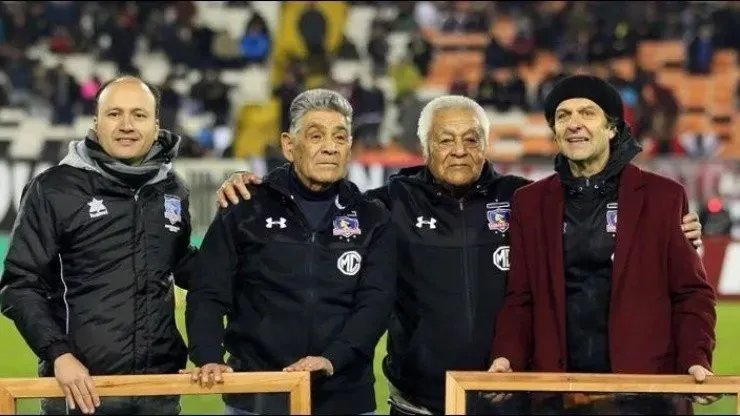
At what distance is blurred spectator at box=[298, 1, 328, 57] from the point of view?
18250 mm

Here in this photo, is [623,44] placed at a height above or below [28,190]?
above

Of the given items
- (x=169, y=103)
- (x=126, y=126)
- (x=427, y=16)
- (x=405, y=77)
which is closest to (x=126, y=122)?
(x=126, y=126)

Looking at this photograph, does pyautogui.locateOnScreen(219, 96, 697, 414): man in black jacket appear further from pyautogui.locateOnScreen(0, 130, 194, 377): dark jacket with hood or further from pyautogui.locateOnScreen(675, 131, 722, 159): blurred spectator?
pyautogui.locateOnScreen(675, 131, 722, 159): blurred spectator

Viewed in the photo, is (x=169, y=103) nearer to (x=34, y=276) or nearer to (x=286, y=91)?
(x=286, y=91)

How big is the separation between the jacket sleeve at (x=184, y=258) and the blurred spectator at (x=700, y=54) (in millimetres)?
15484

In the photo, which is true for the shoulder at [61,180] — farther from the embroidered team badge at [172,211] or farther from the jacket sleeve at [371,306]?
the jacket sleeve at [371,306]

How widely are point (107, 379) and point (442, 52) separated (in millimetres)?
16015

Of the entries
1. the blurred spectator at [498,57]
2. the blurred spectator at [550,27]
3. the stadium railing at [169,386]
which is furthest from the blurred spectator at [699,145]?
the stadium railing at [169,386]

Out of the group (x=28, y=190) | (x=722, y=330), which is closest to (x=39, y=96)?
(x=722, y=330)

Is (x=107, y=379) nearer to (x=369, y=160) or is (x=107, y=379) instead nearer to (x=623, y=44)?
(x=369, y=160)

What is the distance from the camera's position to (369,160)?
1395 centimetres

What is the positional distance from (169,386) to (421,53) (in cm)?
1523

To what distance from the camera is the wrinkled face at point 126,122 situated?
166 inches

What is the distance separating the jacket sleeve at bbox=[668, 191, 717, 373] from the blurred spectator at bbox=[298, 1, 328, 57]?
14.4 m
